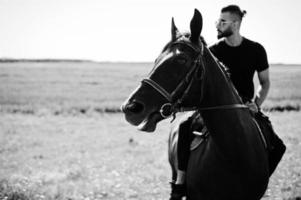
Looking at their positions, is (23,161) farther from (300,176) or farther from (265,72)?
(265,72)

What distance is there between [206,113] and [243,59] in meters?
1.26

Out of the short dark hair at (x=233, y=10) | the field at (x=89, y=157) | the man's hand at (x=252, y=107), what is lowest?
the field at (x=89, y=157)

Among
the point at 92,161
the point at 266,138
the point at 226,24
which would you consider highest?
the point at 226,24

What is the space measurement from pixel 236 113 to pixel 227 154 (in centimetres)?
43

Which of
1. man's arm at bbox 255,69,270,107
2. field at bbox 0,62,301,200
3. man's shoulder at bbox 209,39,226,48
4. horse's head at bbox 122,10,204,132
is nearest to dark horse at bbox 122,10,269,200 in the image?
horse's head at bbox 122,10,204,132

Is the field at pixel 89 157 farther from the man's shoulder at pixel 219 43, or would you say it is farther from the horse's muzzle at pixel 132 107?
the horse's muzzle at pixel 132 107

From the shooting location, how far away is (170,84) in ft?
10.6

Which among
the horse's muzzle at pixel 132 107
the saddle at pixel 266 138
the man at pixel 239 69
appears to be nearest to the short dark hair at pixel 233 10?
the man at pixel 239 69

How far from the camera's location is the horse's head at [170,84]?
3135 millimetres

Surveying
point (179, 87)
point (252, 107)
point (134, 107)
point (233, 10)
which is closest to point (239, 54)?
point (233, 10)

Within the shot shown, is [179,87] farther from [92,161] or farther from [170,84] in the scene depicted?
[92,161]

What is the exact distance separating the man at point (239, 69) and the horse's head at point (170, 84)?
101 cm

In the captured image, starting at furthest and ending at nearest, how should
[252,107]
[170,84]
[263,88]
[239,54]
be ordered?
[263,88]
[239,54]
[252,107]
[170,84]

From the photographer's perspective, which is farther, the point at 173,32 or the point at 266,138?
the point at 266,138
